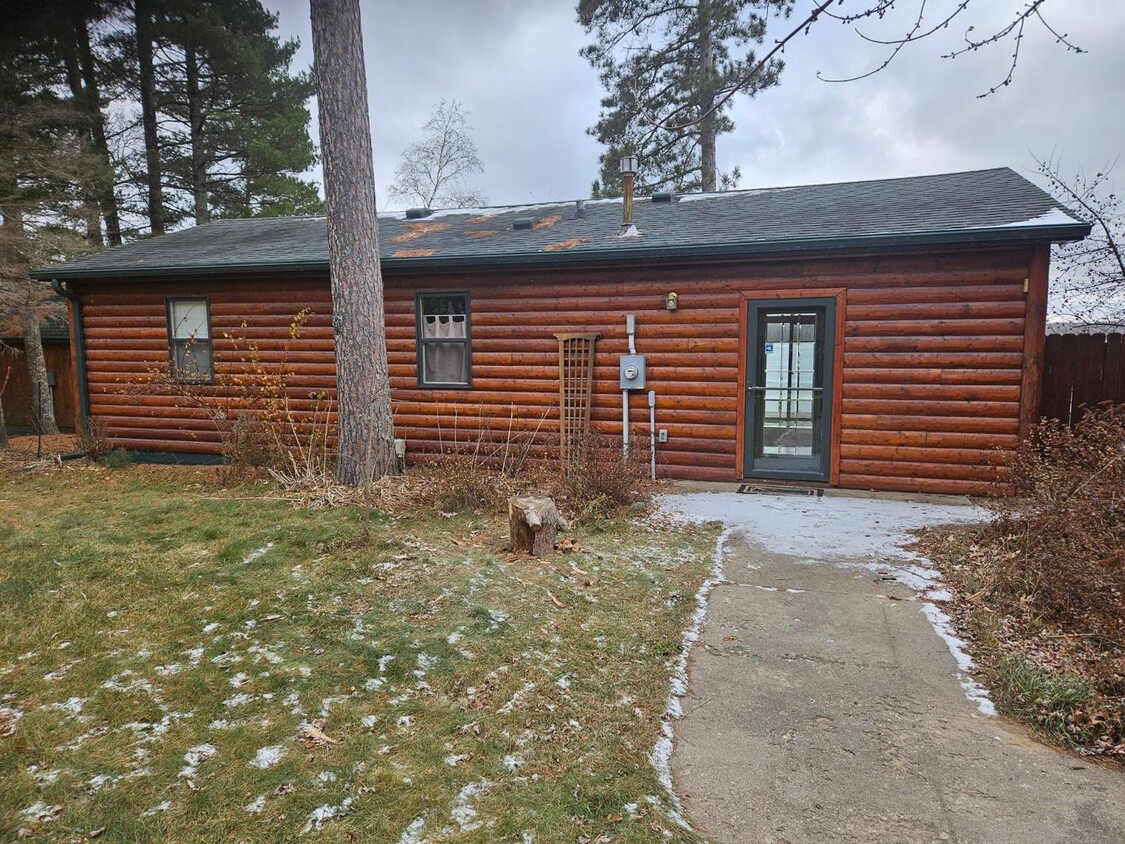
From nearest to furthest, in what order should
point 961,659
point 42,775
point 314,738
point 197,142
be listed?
point 42,775, point 314,738, point 961,659, point 197,142

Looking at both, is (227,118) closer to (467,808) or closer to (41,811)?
(41,811)

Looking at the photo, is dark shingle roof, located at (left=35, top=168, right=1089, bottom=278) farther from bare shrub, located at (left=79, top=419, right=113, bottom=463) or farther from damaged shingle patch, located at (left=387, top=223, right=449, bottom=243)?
bare shrub, located at (left=79, top=419, right=113, bottom=463)

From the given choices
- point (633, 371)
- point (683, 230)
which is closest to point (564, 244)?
point (683, 230)

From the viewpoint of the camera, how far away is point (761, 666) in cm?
304

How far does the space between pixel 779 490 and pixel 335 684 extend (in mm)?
5140

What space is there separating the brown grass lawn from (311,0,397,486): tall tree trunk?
5.24ft

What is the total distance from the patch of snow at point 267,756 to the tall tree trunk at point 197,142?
15.4 m

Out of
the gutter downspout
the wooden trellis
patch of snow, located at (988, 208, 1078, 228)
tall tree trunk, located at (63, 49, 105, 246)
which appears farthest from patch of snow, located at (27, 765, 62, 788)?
tall tree trunk, located at (63, 49, 105, 246)

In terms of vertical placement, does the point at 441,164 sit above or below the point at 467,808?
above

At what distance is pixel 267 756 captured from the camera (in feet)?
7.32

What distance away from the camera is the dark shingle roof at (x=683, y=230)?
20.0 ft

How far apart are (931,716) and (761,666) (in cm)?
71

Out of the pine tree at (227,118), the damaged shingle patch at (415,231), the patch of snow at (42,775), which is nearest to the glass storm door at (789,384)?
the damaged shingle patch at (415,231)

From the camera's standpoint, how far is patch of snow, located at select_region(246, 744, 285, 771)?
2188 millimetres
